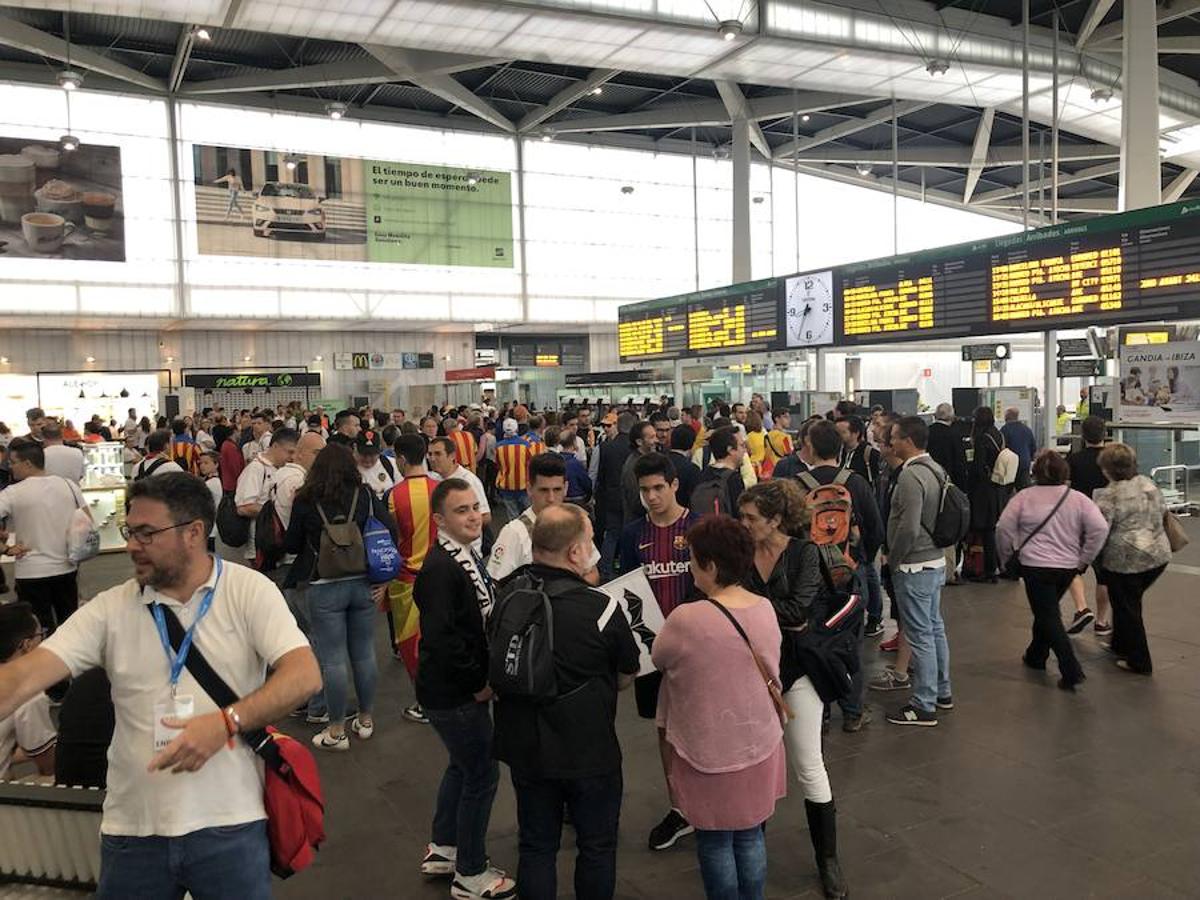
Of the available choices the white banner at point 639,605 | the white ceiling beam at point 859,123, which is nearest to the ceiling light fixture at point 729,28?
the white ceiling beam at point 859,123

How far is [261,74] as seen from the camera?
78.0ft

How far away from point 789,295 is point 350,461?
38.4 ft

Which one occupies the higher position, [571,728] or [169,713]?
[169,713]

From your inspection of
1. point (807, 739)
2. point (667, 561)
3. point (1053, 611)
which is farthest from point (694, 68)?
point (807, 739)

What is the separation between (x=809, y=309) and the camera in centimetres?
1466

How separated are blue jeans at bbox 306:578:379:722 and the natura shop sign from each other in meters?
22.4

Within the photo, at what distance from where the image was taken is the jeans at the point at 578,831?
2725 millimetres

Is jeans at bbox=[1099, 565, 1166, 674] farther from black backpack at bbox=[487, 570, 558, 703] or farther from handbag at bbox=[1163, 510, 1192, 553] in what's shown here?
black backpack at bbox=[487, 570, 558, 703]

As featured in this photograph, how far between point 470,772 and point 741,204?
789 inches

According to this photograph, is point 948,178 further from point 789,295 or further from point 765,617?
point 765,617

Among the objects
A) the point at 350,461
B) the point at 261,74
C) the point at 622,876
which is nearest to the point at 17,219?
the point at 261,74

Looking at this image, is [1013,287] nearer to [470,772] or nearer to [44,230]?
[470,772]

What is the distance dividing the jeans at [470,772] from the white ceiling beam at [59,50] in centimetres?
2206

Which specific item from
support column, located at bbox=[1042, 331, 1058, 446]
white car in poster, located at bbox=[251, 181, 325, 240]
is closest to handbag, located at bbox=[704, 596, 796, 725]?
support column, located at bbox=[1042, 331, 1058, 446]
